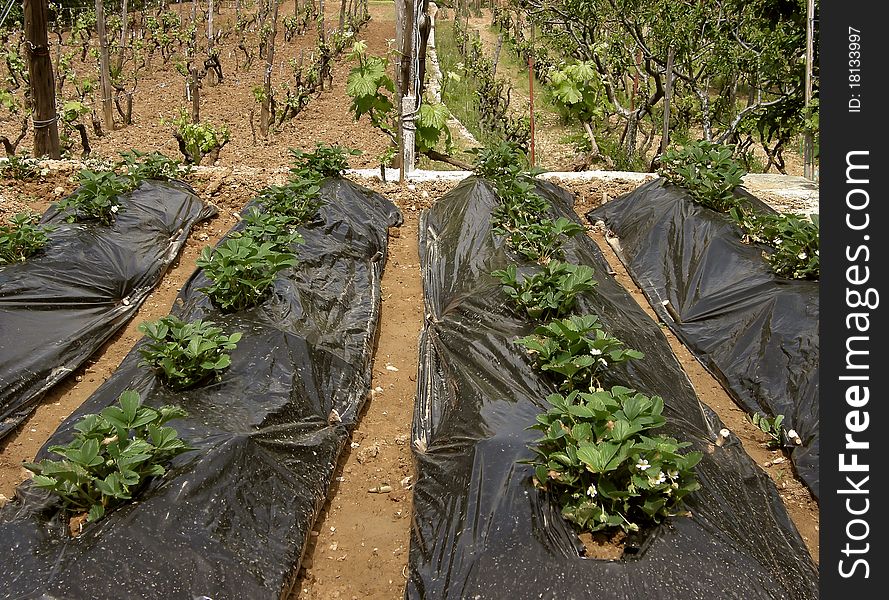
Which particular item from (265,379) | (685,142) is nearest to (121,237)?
(265,379)

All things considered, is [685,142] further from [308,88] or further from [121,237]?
[308,88]

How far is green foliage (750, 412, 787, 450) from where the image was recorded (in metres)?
3.89

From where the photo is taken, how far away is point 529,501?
Answer: 2.65m

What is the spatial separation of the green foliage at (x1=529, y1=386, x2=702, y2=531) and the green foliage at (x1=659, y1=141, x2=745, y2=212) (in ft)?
13.2

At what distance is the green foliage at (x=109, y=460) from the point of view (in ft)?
8.24

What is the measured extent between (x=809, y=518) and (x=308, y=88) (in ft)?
42.1

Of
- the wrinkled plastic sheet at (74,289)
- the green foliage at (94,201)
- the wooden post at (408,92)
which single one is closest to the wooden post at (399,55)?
the wooden post at (408,92)

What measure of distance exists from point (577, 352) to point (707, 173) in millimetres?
3747

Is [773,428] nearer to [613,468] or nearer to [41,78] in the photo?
[613,468]

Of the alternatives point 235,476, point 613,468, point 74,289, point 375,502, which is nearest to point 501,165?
point 74,289

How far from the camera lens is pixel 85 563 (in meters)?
2.36

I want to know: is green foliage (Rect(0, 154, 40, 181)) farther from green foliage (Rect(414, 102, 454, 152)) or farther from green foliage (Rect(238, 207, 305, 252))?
green foliage (Rect(414, 102, 454, 152))

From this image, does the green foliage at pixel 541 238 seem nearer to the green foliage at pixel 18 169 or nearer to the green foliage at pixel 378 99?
the green foliage at pixel 378 99

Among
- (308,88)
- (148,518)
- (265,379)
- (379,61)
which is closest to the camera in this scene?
(148,518)
